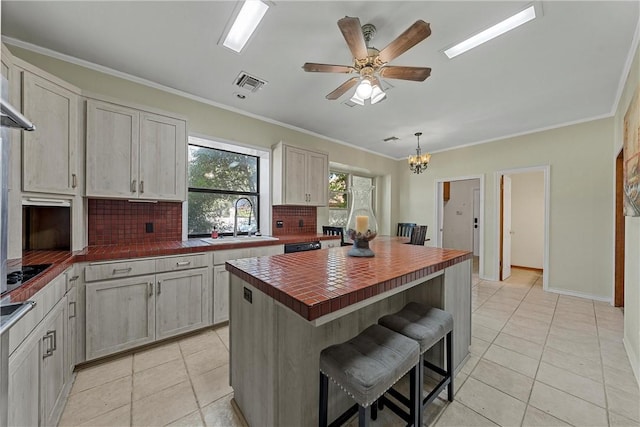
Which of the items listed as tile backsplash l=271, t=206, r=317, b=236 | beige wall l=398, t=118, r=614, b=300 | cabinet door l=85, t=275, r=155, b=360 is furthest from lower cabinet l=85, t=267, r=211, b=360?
beige wall l=398, t=118, r=614, b=300

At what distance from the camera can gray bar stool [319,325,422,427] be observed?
1007 mm

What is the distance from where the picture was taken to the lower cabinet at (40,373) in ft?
3.32

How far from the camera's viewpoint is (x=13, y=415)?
979mm

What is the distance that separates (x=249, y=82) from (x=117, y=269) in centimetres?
218

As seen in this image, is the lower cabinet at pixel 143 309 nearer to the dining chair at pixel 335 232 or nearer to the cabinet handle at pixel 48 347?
the cabinet handle at pixel 48 347

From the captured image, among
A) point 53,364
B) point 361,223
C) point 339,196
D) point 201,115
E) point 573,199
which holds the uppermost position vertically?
point 201,115

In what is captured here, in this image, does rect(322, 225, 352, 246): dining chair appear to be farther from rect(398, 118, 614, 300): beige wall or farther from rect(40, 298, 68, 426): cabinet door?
rect(40, 298, 68, 426): cabinet door

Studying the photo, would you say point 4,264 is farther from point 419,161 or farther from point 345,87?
point 419,161

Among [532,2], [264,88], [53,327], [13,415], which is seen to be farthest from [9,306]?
[532,2]

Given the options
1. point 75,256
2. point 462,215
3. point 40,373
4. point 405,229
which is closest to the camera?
point 40,373

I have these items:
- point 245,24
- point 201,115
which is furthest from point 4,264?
point 201,115

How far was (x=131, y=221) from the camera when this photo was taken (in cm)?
256

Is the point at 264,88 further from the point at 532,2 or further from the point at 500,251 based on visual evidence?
the point at 500,251

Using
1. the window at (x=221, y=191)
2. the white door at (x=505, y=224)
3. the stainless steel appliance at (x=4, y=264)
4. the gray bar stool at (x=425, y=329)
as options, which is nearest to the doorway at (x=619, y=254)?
the white door at (x=505, y=224)
